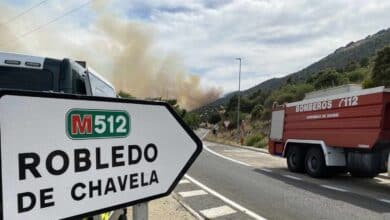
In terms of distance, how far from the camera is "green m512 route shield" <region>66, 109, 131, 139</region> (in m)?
1.91

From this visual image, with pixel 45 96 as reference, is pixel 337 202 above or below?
below

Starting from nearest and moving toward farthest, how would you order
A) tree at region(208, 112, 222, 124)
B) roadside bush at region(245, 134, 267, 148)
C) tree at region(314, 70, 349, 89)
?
roadside bush at region(245, 134, 267, 148) < tree at region(314, 70, 349, 89) < tree at region(208, 112, 222, 124)

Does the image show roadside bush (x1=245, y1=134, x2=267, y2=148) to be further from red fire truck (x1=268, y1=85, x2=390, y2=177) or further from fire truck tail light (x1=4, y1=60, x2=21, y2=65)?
fire truck tail light (x1=4, y1=60, x2=21, y2=65)

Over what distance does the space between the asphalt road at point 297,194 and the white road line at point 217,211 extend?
0.91ft

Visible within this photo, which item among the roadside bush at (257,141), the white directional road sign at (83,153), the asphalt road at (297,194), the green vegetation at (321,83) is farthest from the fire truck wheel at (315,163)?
the roadside bush at (257,141)

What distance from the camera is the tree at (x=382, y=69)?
3672cm

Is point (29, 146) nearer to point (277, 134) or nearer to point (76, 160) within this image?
point (76, 160)

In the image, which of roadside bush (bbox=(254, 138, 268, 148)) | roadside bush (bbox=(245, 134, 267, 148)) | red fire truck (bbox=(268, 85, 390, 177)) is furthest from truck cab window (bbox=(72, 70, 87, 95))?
roadside bush (bbox=(245, 134, 267, 148))

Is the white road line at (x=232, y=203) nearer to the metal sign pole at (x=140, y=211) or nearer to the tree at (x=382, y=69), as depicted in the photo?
the metal sign pole at (x=140, y=211)

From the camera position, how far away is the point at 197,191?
39.2ft

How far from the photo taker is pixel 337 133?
45.9 ft

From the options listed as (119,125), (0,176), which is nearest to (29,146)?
(0,176)

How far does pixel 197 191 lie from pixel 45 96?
1039 cm

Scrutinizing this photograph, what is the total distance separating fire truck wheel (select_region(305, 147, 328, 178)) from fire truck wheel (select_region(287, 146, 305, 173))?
0.45m
